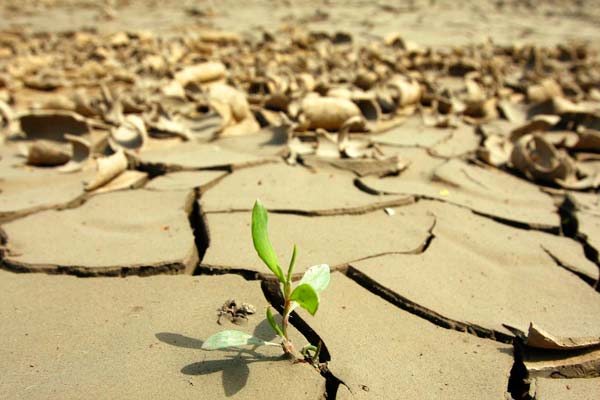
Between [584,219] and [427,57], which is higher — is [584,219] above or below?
below

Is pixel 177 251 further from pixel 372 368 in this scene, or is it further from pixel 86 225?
pixel 372 368

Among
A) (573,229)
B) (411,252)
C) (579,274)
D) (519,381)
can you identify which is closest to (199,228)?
(411,252)

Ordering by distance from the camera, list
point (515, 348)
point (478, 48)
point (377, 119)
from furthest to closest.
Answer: point (478, 48)
point (377, 119)
point (515, 348)

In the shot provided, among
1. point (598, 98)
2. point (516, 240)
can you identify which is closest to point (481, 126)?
point (598, 98)

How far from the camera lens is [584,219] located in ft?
6.52

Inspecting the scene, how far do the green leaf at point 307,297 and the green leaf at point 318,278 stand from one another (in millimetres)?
71

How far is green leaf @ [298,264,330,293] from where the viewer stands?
111cm

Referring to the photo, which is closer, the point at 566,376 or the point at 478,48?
the point at 566,376

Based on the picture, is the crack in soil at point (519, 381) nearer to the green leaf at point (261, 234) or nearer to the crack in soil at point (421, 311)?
the crack in soil at point (421, 311)

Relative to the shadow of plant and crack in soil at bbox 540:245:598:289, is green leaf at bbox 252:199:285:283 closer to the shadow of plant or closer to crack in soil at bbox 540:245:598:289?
the shadow of plant

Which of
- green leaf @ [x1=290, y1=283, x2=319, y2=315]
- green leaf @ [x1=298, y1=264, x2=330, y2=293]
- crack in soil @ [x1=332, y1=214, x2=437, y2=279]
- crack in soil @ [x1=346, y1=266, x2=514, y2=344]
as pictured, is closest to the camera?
green leaf @ [x1=290, y1=283, x2=319, y2=315]

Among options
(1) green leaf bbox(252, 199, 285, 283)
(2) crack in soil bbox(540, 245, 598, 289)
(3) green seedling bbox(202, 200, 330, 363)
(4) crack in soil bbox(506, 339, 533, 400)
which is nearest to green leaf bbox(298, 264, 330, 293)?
(3) green seedling bbox(202, 200, 330, 363)

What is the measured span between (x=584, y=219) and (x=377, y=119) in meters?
1.22

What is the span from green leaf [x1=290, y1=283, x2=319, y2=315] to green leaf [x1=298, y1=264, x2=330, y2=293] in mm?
71
